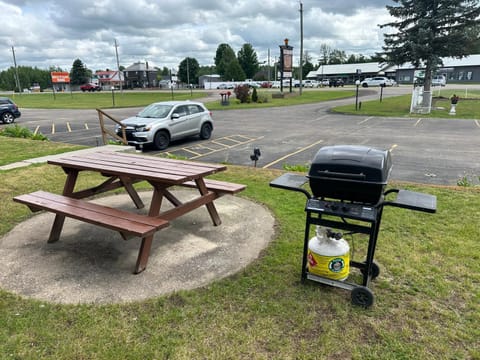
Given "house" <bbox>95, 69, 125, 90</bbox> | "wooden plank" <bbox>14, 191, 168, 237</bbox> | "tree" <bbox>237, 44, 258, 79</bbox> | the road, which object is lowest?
the road

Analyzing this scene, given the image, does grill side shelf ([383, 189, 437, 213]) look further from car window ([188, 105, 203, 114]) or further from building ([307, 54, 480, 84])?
building ([307, 54, 480, 84])

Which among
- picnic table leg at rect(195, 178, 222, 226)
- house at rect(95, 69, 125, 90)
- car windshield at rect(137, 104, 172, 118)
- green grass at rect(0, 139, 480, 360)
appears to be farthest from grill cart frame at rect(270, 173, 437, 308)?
house at rect(95, 69, 125, 90)

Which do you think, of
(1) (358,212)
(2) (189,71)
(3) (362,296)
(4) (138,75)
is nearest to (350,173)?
(1) (358,212)

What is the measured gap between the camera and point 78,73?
281 feet

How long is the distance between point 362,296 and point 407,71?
7408cm

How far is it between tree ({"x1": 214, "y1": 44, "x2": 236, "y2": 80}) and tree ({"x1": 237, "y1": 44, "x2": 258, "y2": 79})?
8.05ft

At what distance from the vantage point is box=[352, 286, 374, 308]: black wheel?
2695mm

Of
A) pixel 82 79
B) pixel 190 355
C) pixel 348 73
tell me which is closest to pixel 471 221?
pixel 190 355

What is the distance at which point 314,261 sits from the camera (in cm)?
292

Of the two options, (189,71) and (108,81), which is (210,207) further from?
(108,81)

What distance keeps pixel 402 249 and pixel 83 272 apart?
327cm

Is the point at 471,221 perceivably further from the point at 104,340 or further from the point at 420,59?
the point at 420,59

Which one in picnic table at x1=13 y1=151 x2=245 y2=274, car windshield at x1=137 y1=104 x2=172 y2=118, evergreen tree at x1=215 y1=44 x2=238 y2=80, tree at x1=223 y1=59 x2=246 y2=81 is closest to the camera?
picnic table at x1=13 y1=151 x2=245 y2=274

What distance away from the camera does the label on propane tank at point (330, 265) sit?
2.84 metres
